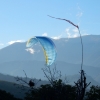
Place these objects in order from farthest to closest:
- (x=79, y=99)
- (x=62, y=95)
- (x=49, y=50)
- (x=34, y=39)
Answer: (x=34, y=39) → (x=49, y=50) → (x=62, y=95) → (x=79, y=99)

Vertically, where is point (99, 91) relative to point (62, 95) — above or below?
above

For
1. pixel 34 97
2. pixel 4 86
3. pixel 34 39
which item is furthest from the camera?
pixel 4 86

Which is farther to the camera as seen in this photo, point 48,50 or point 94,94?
point 94,94

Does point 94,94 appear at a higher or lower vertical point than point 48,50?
higher

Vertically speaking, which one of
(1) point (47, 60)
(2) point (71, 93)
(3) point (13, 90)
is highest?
(3) point (13, 90)

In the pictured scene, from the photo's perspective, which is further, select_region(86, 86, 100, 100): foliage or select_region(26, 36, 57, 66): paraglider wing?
select_region(86, 86, 100, 100): foliage

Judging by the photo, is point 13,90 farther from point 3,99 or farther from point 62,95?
point 62,95

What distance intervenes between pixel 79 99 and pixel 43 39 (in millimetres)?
7241

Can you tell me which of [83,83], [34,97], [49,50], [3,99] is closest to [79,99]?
[83,83]

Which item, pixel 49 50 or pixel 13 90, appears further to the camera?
pixel 13 90

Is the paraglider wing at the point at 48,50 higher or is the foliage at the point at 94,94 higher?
the foliage at the point at 94,94

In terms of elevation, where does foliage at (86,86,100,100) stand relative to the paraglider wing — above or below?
above

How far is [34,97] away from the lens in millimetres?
44656

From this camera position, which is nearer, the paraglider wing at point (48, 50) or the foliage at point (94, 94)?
the paraglider wing at point (48, 50)
